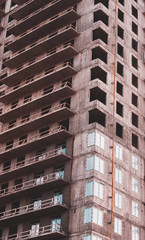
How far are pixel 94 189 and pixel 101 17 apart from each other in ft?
78.4

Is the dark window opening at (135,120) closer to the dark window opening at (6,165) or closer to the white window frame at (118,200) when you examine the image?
the white window frame at (118,200)

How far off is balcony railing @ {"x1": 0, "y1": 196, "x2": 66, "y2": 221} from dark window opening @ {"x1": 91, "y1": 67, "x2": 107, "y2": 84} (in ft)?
50.3

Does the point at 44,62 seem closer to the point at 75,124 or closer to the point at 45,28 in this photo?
the point at 45,28

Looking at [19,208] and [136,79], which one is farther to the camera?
[136,79]

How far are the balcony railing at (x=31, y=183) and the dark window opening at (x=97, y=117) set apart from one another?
25.1 ft

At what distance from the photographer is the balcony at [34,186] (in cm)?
4353

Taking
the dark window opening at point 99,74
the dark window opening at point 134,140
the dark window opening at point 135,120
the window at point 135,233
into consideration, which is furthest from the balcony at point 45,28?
the window at point 135,233

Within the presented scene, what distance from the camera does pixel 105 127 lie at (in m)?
46.3

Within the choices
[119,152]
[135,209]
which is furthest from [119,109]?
[135,209]

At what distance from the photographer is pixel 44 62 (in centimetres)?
5425

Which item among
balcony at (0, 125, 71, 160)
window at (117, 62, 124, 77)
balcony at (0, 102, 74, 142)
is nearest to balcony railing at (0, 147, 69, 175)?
balcony at (0, 125, 71, 160)

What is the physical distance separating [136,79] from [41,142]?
1610 cm

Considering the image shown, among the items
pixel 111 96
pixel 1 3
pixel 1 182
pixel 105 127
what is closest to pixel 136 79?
pixel 111 96

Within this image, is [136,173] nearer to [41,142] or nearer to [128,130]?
[128,130]
